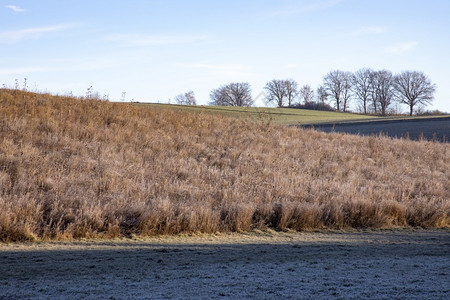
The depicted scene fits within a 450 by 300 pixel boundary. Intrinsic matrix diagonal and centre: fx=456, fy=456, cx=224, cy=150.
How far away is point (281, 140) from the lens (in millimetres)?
20172

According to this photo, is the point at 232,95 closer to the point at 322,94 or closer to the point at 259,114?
the point at 322,94

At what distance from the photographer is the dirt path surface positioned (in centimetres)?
515

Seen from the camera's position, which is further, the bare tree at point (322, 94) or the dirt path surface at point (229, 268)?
the bare tree at point (322, 94)

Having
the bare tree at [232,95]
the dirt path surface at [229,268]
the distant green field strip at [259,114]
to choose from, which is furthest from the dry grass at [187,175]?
the bare tree at [232,95]

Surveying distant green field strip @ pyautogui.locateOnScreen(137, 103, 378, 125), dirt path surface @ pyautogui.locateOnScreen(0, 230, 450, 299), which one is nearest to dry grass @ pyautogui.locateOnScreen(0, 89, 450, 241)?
dirt path surface @ pyautogui.locateOnScreen(0, 230, 450, 299)

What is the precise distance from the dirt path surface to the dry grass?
31.7 inches

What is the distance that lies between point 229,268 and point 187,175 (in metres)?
7.26

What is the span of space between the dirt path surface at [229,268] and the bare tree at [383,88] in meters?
99.4

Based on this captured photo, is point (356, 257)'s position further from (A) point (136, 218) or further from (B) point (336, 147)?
(B) point (336, 147)

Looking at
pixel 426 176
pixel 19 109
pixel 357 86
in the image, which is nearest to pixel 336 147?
pixel 426 176

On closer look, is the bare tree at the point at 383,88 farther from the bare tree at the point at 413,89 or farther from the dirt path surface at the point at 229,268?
the dirt path surface at the point at 229,268

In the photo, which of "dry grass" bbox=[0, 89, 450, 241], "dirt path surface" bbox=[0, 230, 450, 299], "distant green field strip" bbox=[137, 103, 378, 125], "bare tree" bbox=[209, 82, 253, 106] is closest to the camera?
"dirt path surface" bbox=[0, 230, 450, 299]

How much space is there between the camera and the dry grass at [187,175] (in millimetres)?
8586

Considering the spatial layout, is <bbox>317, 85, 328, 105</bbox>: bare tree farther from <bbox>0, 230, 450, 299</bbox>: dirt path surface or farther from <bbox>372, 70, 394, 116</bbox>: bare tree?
<bbox>0, 230, 450, 299</bbox>: dirt path surface
